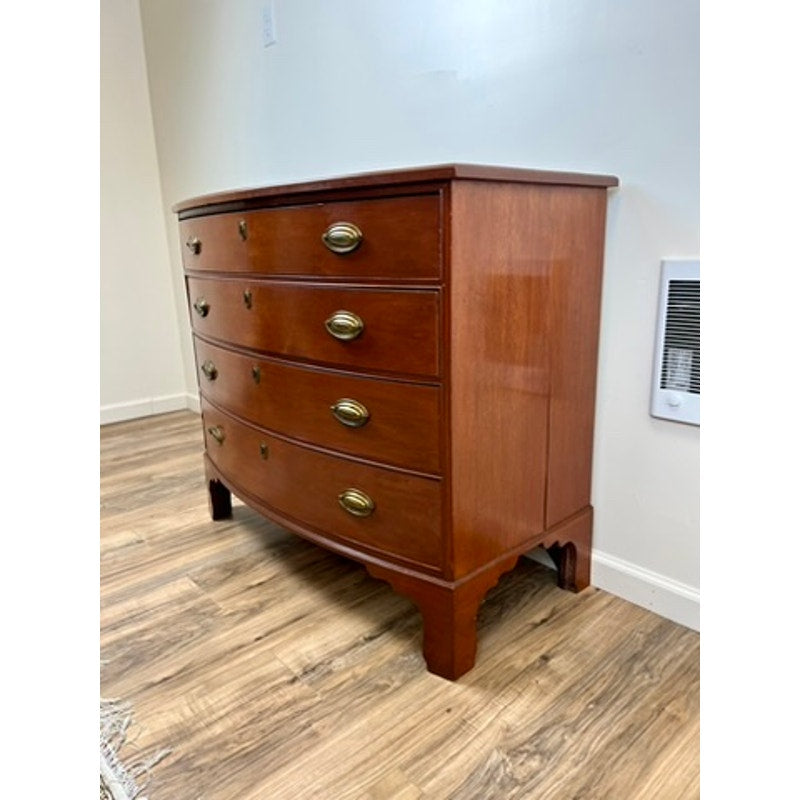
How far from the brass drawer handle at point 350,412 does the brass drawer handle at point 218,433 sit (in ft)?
1.70

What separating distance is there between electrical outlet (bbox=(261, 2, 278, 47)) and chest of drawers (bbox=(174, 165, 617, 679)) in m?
0.89

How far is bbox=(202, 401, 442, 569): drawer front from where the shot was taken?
1052 mm

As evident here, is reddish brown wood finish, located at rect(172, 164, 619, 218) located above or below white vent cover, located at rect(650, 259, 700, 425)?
above

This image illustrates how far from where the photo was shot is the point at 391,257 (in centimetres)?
96

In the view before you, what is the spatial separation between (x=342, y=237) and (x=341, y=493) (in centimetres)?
47

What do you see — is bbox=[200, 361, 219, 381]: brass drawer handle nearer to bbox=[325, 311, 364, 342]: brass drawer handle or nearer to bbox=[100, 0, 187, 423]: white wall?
bbox=[325, 311, 364, 342]: brass drawer handle

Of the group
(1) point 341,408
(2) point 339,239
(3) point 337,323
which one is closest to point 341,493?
(1) point 341,408

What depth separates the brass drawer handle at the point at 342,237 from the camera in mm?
984

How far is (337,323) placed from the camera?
105cm

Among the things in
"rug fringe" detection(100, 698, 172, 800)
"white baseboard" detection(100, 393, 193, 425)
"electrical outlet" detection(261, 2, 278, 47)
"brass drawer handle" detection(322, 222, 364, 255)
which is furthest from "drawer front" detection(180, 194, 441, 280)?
"white baseboard" detection(100, 393, 193, 425)

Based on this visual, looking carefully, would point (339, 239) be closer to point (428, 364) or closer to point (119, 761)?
point (428, 364)
